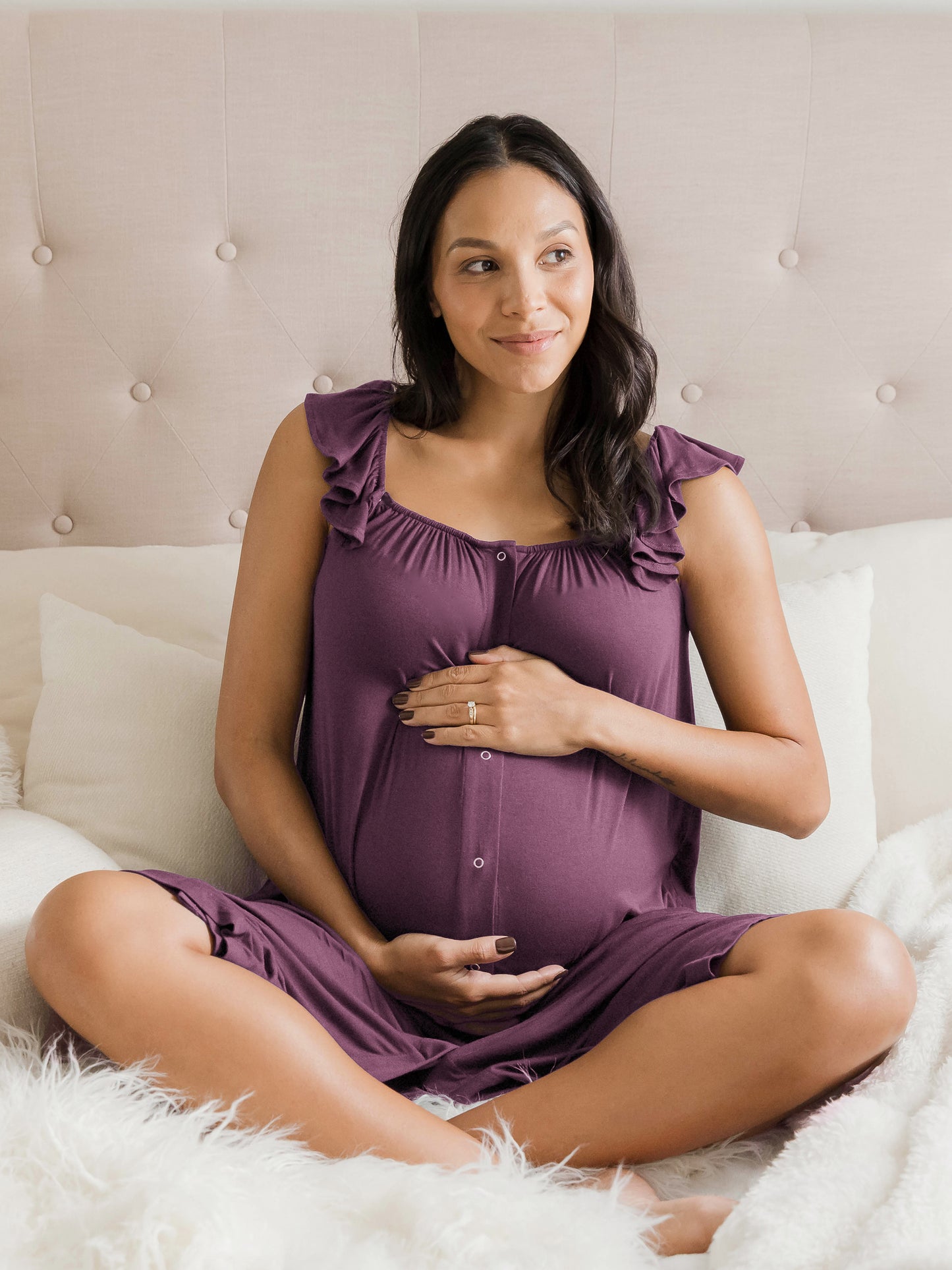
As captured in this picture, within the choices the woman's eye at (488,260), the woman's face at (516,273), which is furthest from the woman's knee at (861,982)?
the woman's eye at (488,260)

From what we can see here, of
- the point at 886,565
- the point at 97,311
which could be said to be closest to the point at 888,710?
the point at 886,565

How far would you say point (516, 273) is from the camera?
4.10 ft

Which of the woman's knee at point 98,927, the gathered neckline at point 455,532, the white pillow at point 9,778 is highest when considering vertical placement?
the gathered neckline at point 455,532

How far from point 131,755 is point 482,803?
469 millimetres

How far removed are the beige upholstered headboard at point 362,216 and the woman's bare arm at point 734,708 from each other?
596mm

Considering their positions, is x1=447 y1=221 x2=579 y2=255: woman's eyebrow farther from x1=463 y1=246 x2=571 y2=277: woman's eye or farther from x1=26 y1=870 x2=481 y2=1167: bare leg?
x1=26 y1=870 x2=481 y2=1167: bare leg

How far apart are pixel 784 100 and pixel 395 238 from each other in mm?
668

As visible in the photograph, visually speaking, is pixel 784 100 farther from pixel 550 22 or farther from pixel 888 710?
pixel 888 710

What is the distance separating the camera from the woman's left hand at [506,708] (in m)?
1.21

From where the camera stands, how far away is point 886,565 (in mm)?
1657

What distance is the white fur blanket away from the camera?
769 mm

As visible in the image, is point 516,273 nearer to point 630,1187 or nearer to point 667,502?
point 667,502

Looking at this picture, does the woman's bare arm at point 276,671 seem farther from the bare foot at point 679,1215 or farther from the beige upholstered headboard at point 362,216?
the beige upholstered headboard at point 362,216

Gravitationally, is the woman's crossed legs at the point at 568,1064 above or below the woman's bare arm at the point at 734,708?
below
